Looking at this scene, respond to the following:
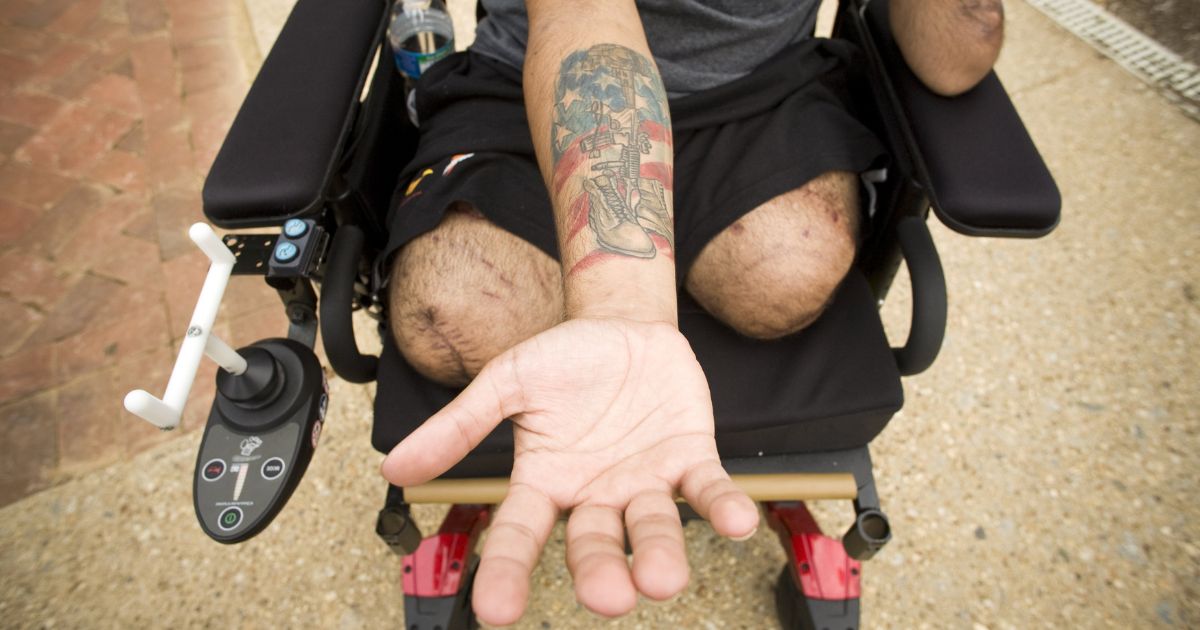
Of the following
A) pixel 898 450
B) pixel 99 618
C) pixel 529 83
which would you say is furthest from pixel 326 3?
pixel 898 450

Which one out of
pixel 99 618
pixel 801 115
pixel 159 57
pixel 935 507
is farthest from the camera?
pixel 159 57

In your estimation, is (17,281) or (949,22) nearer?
(949,22)

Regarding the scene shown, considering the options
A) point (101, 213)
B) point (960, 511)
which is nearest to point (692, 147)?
point (960, 511)

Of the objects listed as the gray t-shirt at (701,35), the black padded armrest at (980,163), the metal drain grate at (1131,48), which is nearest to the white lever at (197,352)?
the gray t-shirt at (701,35)

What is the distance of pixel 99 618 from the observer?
1497mm

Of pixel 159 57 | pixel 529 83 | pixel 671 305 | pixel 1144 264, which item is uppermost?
pixel 529 83

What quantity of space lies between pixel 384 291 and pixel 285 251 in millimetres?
229

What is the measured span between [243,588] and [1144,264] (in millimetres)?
2440

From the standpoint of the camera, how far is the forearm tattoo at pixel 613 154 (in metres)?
0.92

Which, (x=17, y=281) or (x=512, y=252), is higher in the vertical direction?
(x=512, y=252)

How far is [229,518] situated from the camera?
0.91 m

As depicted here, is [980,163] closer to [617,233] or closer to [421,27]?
[617,233]

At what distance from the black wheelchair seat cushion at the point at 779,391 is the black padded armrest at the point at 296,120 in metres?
0.31

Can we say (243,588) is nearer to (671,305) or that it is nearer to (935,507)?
(671,305)
